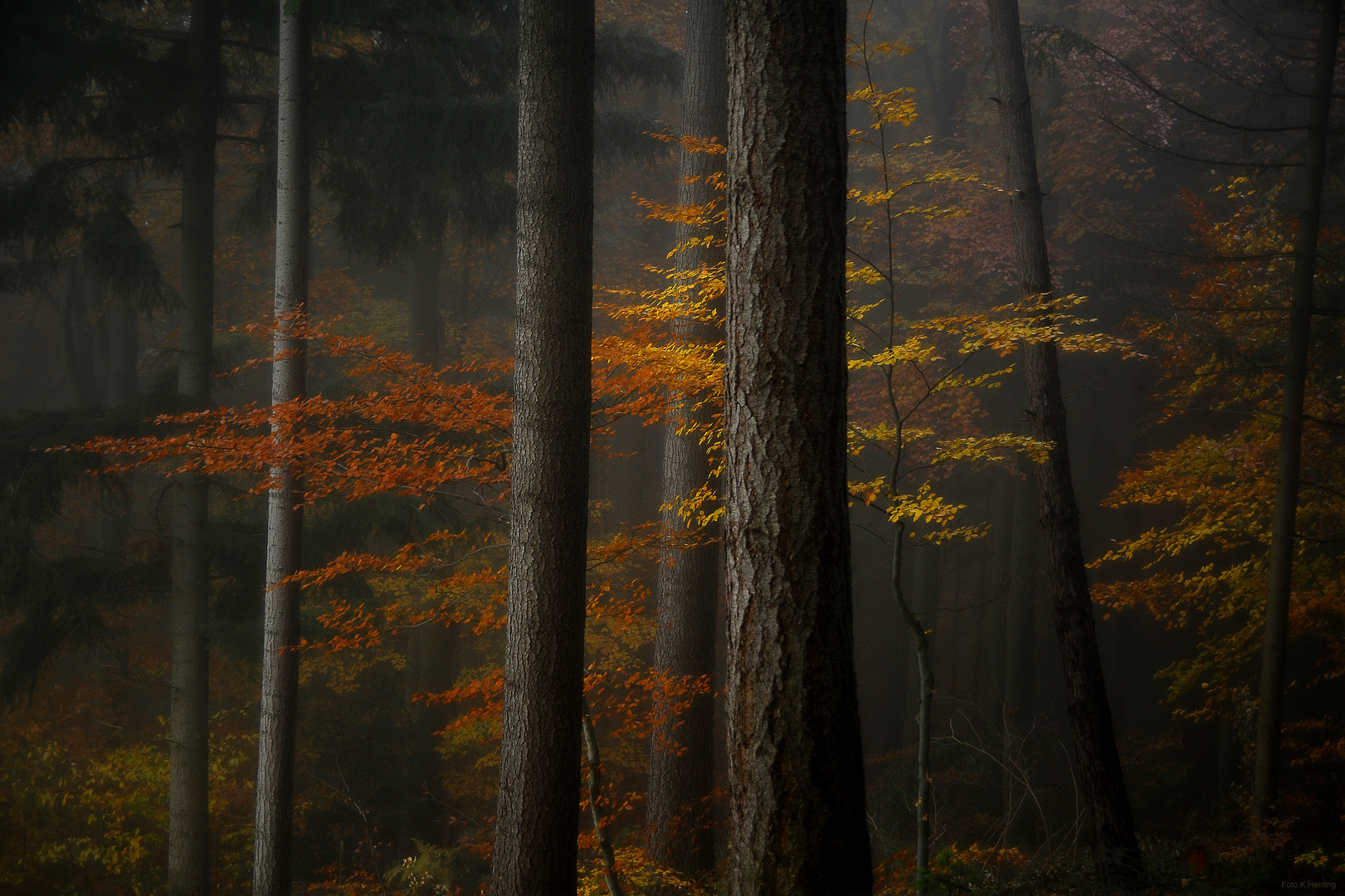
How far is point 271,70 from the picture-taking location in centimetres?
1120

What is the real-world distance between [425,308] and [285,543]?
22.7 feet

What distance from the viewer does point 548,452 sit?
161 inches

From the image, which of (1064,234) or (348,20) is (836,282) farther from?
(1064,234)

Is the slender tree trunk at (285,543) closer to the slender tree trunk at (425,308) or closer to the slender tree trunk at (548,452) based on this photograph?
the slender tree trunk at (548,452)

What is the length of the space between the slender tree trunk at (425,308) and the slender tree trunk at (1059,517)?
882 cm

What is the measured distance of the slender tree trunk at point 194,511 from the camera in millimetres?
7617

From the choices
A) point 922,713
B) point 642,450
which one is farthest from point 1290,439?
point 642,450

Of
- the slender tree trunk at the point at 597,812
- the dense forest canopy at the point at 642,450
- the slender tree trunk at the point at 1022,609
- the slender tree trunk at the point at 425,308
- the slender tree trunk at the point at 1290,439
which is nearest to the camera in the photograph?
the dense forest canopy at the point at 642,450

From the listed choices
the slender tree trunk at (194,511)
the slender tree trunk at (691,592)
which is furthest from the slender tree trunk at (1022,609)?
the slender tree trunk at (194,511)

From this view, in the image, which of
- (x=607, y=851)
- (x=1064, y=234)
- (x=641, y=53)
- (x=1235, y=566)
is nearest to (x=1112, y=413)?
(x=1064, y=234)

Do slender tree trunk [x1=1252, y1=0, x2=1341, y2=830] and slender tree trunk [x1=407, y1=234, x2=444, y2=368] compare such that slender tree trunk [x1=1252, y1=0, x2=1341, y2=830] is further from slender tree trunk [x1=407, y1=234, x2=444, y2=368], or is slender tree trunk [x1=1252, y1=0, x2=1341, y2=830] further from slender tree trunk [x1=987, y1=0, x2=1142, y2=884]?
slender tree trunk [x1=407, y1=234, x2=444, y2=368]

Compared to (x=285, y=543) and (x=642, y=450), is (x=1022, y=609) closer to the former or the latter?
(x=642, y=450)

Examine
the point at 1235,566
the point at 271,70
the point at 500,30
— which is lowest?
the point at 1235,566

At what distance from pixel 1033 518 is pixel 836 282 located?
11635 mm
